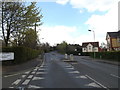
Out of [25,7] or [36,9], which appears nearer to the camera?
[25,7]

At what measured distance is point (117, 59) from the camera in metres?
35.4

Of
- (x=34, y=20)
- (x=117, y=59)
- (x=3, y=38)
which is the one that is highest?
(x=34, y=20)

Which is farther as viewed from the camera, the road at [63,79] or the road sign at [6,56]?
the road sign at [6,56]

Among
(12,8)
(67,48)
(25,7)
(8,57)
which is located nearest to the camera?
(8,57)

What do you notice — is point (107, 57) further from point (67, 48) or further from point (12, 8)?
point (67, 48)

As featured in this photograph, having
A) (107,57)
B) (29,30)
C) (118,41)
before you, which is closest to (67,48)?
(118,41)

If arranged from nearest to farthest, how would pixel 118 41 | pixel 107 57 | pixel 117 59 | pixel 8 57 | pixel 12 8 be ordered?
pixel 8 57 → pixel 12 8 → pixel 117 59 → pixel 107 57 → pixel 118 41

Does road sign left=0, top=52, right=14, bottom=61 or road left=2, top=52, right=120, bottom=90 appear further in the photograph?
road sign left=0, top=52, right=14, bottom=61

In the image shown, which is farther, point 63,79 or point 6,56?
point 6,56

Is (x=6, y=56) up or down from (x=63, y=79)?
up

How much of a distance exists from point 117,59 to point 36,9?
14718 millimetres

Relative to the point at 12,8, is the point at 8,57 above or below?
below

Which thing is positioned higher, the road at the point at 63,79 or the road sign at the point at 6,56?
the road sign at the point at 6,56

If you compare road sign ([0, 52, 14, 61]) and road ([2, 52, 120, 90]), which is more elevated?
road sign ([0, 52, 14, 61])
